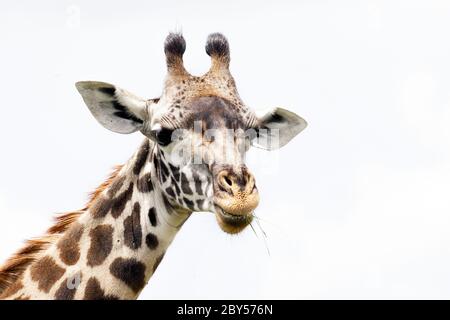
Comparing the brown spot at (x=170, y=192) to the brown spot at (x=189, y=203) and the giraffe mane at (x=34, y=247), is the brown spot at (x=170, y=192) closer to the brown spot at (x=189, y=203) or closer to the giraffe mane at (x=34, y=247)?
the brown spot at (x=189, y=203)

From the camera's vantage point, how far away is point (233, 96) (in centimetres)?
1778

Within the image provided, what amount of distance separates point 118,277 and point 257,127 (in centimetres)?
269

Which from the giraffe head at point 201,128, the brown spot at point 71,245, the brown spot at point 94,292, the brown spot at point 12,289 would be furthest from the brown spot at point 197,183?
the brown spot at point 12,289

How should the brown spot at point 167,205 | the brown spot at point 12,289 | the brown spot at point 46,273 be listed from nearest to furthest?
the brown spot at point 167,205 < the brown spot at point 46,273 < the brown spot at point 12,289

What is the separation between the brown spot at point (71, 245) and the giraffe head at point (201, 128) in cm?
135

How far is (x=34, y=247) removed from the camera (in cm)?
1817

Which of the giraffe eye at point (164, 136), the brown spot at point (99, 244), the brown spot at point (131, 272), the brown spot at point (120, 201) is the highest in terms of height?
the giraffe eye at point (164, 136)

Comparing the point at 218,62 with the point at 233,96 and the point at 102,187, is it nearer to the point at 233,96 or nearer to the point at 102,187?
the point at 233,96

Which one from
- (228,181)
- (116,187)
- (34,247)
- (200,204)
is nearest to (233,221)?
(228,181)

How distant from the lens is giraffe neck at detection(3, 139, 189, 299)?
17.4 metres

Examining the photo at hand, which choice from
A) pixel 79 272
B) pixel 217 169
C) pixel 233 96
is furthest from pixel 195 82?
pixel 79 272

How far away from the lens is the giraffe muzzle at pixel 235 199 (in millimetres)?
16156

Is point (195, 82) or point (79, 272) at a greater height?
point (195, 82)

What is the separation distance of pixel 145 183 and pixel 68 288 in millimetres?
1683
